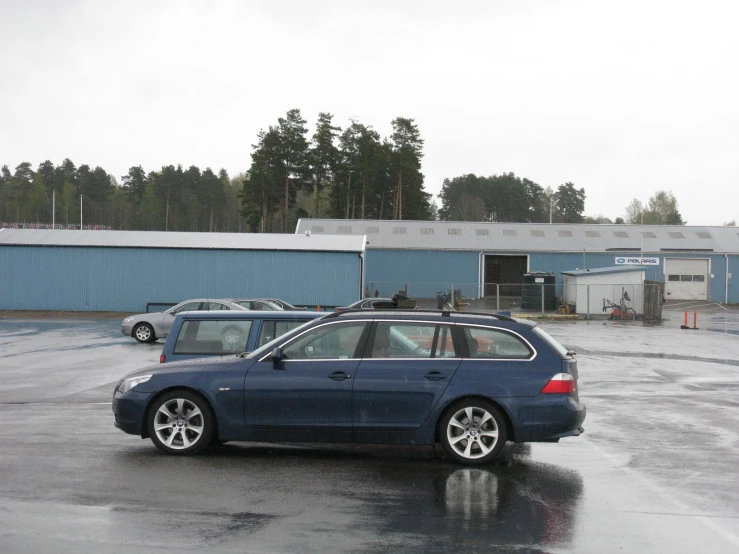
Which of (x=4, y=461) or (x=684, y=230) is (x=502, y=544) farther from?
(x=684, y=230)

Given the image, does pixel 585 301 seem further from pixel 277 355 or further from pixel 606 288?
pixel 277 355

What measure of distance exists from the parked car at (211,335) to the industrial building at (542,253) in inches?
1658

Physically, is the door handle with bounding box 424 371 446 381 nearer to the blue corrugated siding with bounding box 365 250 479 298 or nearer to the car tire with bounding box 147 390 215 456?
the car tire with bounding box 147 390 215 456

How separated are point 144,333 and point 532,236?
135ft

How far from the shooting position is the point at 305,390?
8312mm

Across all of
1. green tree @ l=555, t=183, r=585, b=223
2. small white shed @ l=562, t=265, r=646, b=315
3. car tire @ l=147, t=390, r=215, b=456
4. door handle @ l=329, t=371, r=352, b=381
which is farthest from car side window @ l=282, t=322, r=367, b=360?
green tree @ l=555, t=183, r=585, b=223

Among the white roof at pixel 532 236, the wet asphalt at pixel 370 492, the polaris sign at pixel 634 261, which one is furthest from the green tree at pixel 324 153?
the wet asphalt at pixel 370 492

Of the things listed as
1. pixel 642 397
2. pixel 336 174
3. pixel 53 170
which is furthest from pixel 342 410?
pixel 53 170

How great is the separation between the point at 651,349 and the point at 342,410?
1763 centimetres

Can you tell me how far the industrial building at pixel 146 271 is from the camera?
4119cm

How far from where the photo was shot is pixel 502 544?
18.9 ft

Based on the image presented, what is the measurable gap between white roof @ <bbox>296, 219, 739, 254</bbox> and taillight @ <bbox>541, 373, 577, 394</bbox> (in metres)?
49.0

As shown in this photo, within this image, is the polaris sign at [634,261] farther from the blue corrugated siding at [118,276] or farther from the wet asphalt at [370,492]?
the wet asphalt at [370,492]

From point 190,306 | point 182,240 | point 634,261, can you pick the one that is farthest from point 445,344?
point 634,261
